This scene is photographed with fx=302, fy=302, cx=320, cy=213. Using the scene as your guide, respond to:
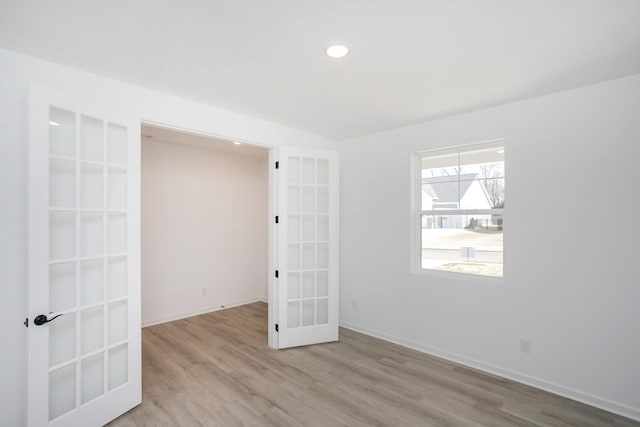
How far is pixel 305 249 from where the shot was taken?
3.71 meters

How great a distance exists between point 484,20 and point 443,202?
6.89ft

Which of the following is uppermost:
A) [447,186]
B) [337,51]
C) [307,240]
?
[337,51]

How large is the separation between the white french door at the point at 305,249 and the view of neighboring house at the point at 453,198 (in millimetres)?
1116

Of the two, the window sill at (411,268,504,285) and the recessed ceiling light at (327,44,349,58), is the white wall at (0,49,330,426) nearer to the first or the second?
the recessed ceiling light at (327,44,349,58)

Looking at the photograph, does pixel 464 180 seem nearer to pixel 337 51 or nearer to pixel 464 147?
pixel 464 147

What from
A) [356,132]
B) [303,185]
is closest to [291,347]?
[303,185]

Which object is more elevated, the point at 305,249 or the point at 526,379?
the point at 305,249

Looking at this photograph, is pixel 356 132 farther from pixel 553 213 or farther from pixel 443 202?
pixel 553 213

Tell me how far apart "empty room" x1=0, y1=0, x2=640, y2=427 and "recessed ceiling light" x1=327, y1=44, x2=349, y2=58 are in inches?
2.0

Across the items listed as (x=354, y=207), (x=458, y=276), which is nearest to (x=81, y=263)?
(x=354, y=207)

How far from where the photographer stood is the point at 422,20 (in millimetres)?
1666

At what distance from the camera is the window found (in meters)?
3.10

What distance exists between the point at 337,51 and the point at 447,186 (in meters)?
2.13

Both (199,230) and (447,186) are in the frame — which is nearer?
(447,186)
